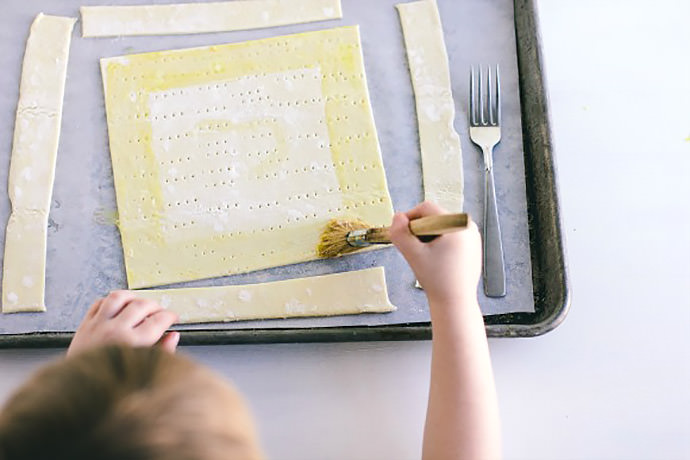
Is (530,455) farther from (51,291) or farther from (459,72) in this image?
(51,291)

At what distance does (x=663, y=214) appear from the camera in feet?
3.06

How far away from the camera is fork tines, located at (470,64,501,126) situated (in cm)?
94

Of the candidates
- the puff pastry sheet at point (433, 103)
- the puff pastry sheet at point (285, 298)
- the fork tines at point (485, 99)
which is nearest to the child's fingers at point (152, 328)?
the puff pastry sheet at point (285, 298)

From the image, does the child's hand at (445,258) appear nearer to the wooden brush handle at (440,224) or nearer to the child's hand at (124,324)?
the wooden brush handle at (440,224)

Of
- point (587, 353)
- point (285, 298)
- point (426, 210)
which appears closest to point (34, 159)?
point (285, 298)

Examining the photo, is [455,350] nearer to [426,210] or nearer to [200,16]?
[426,210]

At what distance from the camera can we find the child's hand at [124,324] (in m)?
0.72

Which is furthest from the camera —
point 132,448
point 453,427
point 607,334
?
point 607,334

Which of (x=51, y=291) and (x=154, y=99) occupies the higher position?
(x=154, y=99)

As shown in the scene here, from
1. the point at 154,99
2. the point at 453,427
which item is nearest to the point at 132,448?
the point at 453,427

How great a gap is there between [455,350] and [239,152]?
408mm

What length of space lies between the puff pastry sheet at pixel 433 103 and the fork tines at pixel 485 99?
0.03 metres

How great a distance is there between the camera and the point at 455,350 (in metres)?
0.74

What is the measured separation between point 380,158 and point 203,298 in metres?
0.31
